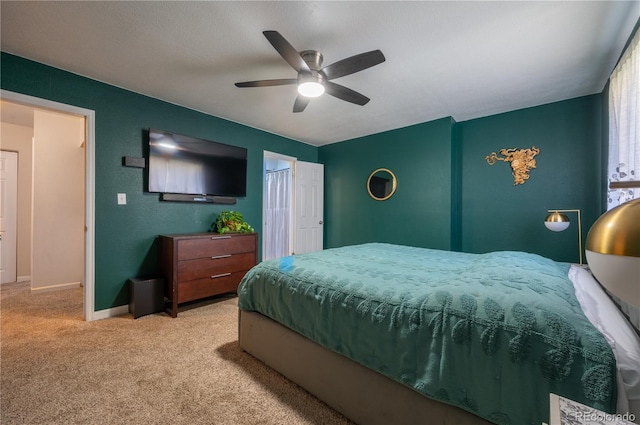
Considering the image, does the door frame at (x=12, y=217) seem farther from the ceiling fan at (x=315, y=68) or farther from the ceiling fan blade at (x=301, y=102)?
the ceiling fan blade at (x=301, y=102)

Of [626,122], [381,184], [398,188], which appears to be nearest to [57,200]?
[381,184]

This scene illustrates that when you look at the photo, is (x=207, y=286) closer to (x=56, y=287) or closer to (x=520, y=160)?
(x=56, y=287)

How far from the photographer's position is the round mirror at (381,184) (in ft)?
14.0

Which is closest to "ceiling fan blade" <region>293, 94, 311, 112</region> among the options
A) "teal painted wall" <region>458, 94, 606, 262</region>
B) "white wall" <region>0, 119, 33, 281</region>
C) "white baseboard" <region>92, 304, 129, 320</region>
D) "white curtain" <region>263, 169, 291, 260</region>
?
"teal painted wall" <region>458, 94, 606, 262</region>

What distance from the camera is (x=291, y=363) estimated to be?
1727mm

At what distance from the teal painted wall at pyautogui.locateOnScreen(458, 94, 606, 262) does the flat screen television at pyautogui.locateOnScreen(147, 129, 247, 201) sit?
132 inches

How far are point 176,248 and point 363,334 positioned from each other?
2.31 meters

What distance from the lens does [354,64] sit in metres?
1.95

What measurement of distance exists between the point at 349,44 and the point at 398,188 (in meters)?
2.55

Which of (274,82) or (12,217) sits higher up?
(274,82)

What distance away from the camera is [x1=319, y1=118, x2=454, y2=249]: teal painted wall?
3.72 meters

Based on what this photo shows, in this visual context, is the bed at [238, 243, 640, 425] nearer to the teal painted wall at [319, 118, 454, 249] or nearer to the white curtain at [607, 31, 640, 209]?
the white curtain at [607, 31, 640, 209]

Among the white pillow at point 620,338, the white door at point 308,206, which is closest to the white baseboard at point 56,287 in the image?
the white door at point 308,206

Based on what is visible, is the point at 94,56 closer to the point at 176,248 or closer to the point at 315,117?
Answer: the point at 176,248
